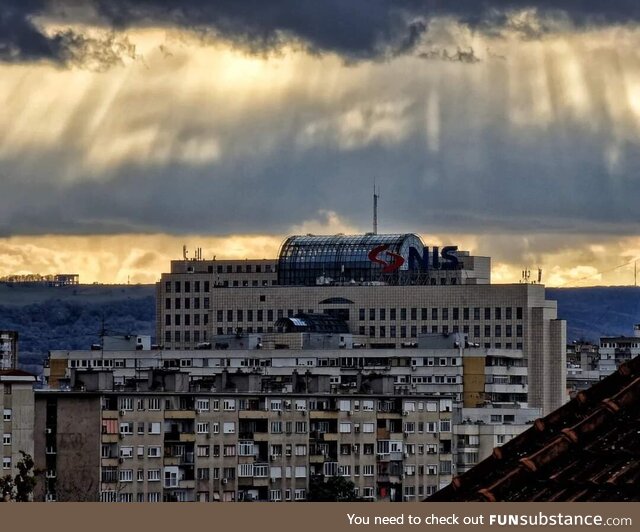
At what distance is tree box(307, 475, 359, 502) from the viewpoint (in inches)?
6032

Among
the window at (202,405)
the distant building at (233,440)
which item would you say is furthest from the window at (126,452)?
the window at (202,405)

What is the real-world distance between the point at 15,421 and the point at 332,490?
20.3 metres

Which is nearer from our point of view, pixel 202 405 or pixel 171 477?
pixel 171 477

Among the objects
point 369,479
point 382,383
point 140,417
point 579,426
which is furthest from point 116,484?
point 579,426

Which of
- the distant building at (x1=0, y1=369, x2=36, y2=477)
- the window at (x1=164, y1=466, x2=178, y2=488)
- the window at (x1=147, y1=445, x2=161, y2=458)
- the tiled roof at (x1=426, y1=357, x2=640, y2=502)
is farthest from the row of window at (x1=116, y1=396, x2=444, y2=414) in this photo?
the tiled roof at (x1=426, y1=357, x2=640, y2=502)

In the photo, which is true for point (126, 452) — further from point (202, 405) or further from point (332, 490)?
point (332, 490)

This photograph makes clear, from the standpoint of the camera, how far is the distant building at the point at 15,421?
150 meters

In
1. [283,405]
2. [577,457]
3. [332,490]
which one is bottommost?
[332,490]

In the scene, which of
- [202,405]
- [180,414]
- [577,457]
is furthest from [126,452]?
[577,457]

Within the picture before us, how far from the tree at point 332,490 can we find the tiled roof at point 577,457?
11728cm

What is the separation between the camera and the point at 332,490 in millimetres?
155625

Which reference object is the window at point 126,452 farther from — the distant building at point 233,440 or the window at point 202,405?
the window at point 202,405
